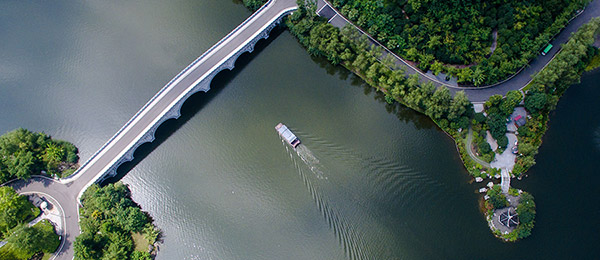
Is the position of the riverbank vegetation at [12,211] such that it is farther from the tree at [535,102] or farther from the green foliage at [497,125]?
the tree at [535,102]

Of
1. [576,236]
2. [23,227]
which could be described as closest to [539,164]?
[576,236]

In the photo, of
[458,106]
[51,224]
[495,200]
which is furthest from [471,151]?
[51,224]

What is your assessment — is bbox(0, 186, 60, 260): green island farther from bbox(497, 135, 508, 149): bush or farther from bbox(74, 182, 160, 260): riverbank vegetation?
bbox(497, 135, 508, 149): bush

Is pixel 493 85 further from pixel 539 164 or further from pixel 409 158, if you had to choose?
pixel 409 158

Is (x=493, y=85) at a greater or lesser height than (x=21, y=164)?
lesser

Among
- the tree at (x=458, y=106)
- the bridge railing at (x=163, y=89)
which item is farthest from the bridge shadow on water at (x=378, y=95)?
the bridge railing at (x=163, y=89)

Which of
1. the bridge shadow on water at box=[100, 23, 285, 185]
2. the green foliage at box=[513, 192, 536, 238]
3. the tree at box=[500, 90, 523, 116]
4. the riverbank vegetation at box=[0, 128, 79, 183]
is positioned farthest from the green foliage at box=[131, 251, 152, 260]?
the tree at box=[500, 90, 523, 116]
